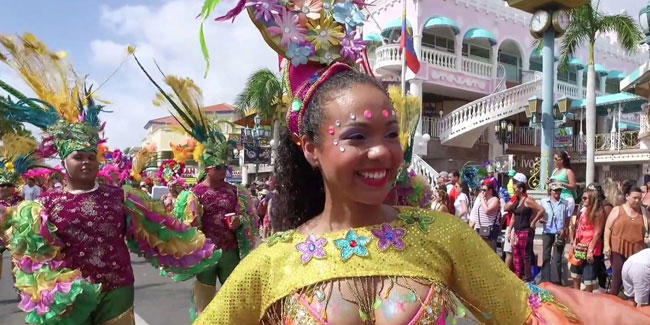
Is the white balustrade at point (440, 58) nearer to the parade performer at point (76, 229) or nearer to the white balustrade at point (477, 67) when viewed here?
the white balustrade at point (477, 67)

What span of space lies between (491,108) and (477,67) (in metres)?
2.40

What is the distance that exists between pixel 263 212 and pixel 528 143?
1629cm

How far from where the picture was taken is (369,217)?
67.4 inches

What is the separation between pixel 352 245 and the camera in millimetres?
1630

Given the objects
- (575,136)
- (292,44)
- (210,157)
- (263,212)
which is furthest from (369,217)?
(575,136)

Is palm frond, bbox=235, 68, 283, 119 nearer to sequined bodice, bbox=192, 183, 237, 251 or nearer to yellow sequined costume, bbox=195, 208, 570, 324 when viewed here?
sequined bodice, bbox=192, 183, 237, 251

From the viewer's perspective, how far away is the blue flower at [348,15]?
196 centimetres

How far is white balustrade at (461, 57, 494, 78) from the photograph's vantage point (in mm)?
21250

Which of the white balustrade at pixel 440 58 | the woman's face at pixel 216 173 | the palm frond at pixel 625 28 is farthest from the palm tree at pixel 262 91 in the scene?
the woman's face at pixel 216 173

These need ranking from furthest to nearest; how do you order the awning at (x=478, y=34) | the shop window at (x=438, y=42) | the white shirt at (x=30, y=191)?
the shop window at (x=438, y=42)
the awning at (x=478, y=34)
the white shirt at (x=30, y=191)

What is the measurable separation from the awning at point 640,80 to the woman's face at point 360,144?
9101mm

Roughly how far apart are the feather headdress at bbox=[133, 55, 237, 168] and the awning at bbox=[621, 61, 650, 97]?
24.0 ft

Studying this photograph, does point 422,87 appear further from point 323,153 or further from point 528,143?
point 323,153

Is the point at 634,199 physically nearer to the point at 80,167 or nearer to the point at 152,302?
the point at 80,167
